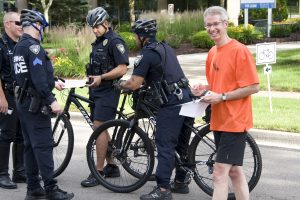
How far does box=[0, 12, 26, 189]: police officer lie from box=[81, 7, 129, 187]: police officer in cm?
81

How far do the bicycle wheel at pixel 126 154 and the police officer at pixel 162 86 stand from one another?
0.97ft

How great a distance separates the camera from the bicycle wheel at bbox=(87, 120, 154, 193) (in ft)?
18.6

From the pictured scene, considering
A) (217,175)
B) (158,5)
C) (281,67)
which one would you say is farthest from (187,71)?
(158,5)

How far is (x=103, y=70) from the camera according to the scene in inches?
234

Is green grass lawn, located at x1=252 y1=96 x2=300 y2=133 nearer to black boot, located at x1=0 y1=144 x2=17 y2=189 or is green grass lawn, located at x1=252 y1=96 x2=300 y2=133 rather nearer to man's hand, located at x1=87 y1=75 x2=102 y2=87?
man's hand, located at x1=87 y1=75 x2=102 y2=87

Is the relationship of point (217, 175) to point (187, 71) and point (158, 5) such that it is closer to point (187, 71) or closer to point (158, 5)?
point (187, 71)

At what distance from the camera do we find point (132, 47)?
77.3 ft

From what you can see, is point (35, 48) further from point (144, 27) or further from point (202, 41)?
point (202, 41)

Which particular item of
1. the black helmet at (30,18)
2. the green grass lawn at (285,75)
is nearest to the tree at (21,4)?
the green grass lawn at (285,75)

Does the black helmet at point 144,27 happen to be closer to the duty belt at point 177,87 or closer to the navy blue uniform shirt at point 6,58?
the duty belt at point 177,87

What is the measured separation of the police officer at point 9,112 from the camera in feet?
19.4

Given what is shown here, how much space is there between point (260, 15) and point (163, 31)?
13571mm

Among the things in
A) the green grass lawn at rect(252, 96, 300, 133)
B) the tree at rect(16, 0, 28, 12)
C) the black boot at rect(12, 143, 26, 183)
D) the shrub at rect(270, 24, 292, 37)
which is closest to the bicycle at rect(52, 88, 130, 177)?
the black boot at rect(12, 143, 26, 183)

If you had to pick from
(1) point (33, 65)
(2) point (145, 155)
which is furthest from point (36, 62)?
(2) point (145, 155)
